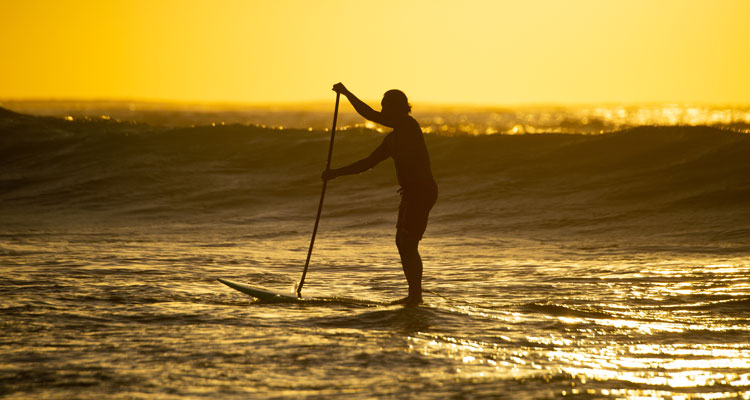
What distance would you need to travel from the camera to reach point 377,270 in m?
9.81

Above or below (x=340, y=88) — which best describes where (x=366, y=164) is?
below

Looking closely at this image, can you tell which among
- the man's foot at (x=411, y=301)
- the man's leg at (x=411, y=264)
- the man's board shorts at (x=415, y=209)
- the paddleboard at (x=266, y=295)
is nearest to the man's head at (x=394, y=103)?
the man's board shorts at (x=415, y=209)

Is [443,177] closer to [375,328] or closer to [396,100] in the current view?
[396,100]

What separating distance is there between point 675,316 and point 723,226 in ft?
19.4

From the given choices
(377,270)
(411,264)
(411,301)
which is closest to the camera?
→ (411,301)

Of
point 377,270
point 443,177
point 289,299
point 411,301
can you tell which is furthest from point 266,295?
point 443,177

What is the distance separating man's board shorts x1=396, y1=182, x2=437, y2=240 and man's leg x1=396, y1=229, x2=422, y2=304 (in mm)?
40

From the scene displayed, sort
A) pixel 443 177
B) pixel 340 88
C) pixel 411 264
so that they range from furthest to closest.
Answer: pixel 443 177, pixel 340 88, pixel 411 264

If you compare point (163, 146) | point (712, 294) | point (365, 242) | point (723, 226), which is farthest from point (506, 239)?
point (163, 146)

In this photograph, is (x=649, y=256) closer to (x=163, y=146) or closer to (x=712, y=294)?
(x=712, y=294)

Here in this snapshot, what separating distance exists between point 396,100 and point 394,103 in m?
0.03

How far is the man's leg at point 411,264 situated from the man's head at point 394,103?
954 millimetres

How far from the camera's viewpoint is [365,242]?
40.8 feet

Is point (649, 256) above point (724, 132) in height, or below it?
below
